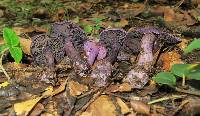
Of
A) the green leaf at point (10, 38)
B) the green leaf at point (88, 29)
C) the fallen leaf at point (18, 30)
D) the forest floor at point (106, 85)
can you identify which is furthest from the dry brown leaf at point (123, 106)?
the fallen leaf at point (18, 30)

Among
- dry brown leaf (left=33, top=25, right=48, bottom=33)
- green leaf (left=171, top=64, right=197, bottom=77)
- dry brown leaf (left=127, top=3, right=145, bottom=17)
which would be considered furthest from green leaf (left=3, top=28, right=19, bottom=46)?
dry brown leaf (left=127, top=3, right=145, bottom=17)

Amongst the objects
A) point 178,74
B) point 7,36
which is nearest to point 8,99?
point 7,36


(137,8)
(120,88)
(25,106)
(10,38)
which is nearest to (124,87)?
(120,88)

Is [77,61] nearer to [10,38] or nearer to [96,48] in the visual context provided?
[96,48]

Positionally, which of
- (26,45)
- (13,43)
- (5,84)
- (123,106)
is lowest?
(123,106)

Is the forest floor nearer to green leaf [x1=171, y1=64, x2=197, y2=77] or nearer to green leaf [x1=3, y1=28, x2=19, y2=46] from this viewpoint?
green leaf [x1=171, y1=64, x2=197, y2=77]

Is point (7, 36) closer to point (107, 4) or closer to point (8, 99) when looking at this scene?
point (8, 99)
